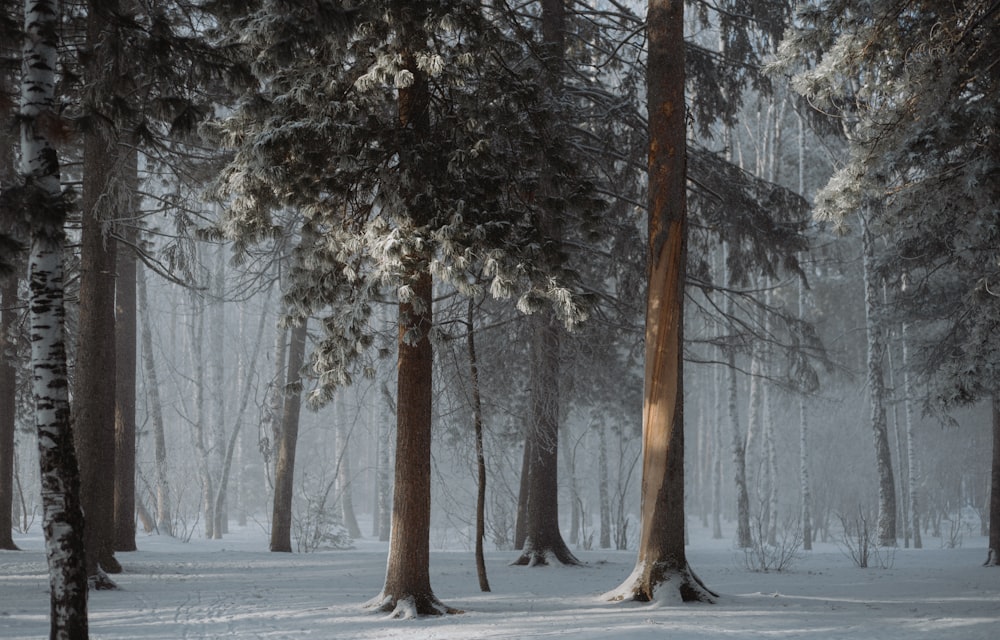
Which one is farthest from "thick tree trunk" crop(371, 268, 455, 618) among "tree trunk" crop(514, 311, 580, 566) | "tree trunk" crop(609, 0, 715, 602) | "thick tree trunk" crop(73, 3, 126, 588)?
"tree trunk" crop(514, 311, 580, 566)

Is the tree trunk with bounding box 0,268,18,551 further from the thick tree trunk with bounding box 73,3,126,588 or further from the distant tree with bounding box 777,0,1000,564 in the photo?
the distant tree with bounding box 777,0,1000,564

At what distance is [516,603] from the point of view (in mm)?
8500

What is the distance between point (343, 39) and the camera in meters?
7.54

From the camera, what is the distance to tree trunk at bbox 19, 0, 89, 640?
566 centimetres

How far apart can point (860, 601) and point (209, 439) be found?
42.1m

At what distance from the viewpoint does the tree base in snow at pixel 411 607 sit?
777cm

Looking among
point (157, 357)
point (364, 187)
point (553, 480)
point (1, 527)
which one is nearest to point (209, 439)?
point (157, 357)

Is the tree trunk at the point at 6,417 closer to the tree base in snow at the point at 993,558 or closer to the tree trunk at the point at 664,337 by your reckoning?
the tree trunk at the point at 664,337

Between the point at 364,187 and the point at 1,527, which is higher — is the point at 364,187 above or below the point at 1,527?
above

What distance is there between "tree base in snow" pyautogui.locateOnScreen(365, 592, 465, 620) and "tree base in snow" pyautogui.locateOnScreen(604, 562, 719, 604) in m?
1.64

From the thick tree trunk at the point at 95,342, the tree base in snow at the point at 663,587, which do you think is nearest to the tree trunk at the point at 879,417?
the tree base in snow at the point at 663,587

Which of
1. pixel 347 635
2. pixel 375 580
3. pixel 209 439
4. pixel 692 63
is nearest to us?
pixel 347 635

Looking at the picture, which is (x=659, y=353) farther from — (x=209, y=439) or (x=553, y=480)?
(x=209, y=439)

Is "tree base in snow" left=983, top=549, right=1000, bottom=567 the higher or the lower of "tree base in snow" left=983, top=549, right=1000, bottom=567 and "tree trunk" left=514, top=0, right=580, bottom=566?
the lower
